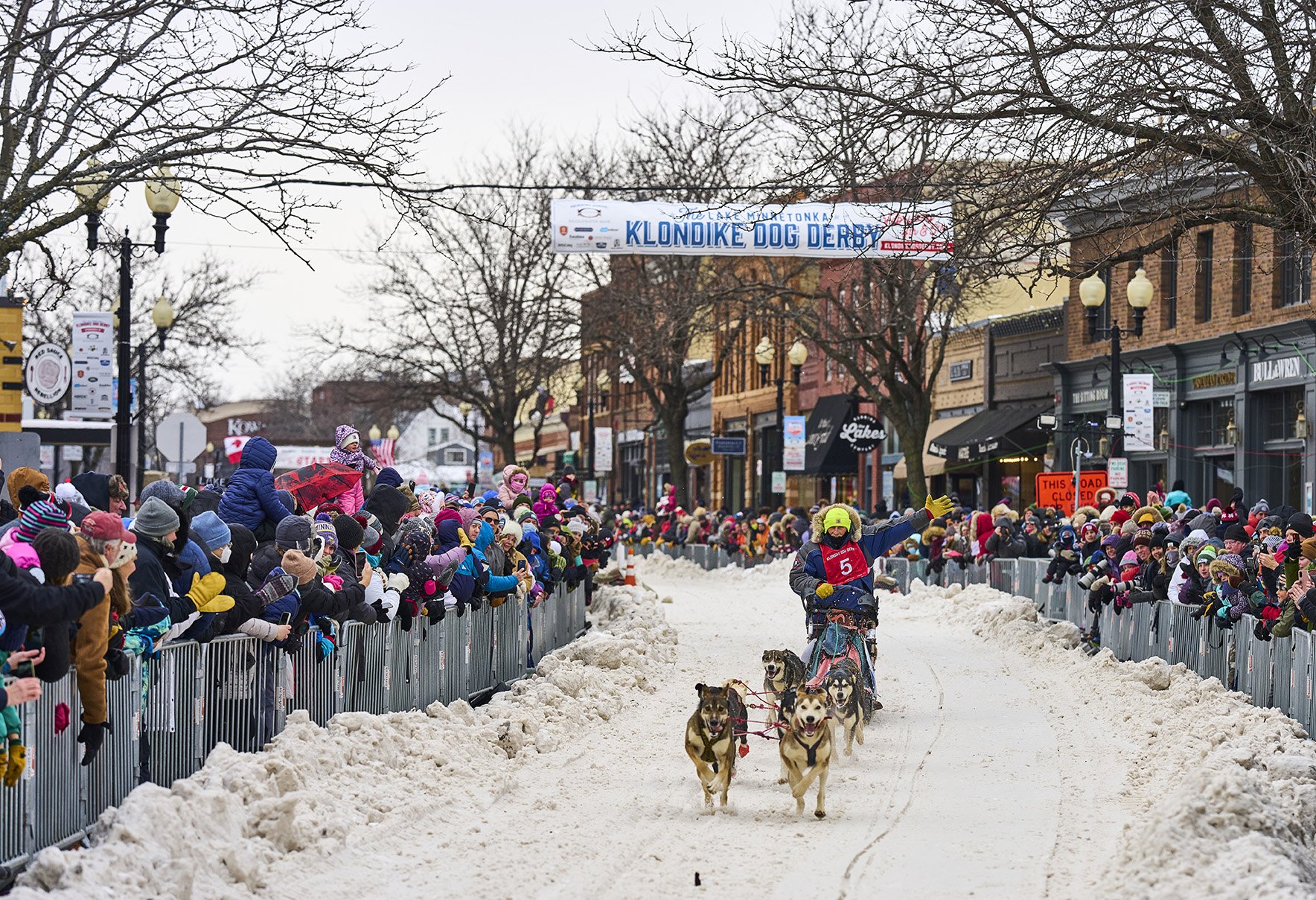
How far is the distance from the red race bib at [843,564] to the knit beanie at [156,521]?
6094mm

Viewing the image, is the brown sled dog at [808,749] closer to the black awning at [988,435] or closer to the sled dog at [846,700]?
the sled dog at [846,700]

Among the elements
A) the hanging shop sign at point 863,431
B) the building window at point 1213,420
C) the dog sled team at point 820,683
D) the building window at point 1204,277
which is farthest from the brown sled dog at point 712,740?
the hanging shop sign at point 863,431

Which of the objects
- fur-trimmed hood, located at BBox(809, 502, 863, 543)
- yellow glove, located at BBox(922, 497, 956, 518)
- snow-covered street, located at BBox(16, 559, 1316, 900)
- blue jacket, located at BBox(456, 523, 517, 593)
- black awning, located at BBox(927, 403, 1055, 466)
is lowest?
snow-covered street, located at BBox(16, 559, 1316, 900)

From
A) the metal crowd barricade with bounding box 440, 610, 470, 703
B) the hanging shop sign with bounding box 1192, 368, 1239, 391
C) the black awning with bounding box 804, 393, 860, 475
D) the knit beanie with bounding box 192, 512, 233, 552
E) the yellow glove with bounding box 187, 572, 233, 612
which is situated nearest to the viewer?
the yellow glove with bounding box 187, 572, 233, 612

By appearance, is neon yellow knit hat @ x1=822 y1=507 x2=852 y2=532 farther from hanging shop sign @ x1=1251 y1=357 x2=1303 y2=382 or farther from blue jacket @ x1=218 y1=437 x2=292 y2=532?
hanging shop sign @ x1=1251 y1=357 x2=1303 y2=382

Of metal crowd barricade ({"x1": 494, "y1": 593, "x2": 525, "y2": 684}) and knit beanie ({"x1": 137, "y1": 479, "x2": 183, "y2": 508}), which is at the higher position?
knit beanie ({"x1": 137, "y1": 479, "x2": 183, "y2": 508})

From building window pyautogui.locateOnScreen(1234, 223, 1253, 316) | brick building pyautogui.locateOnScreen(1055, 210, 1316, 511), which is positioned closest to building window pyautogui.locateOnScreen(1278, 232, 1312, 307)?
brick building pyautogui.locateOnScreen(1055, 210, 1316, 511)

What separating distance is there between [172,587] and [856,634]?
6120 millimetres

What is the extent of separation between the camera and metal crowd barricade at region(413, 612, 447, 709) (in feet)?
40.3

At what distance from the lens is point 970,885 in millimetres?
7773

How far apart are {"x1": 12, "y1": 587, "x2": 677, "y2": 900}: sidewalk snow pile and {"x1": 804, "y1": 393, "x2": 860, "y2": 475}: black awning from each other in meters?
32.8

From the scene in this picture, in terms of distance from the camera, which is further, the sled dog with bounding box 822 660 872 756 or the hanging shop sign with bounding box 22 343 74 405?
the hanging shop sign with bounding box 22 343 74 405

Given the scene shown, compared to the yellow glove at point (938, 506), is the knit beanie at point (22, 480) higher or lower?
higher

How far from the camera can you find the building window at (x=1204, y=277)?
30703 mm
